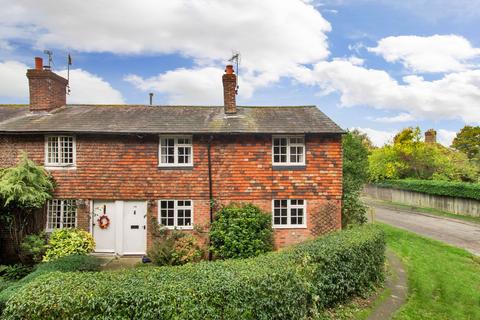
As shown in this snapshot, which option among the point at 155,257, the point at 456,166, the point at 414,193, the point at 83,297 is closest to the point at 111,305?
the point at 83,297

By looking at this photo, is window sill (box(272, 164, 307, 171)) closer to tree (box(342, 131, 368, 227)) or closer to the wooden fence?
tree (box(342, 131, 368, 227))

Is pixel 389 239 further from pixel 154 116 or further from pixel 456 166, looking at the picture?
pixel 456 166

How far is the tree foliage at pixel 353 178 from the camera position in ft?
50.4

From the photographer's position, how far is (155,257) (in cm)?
1199

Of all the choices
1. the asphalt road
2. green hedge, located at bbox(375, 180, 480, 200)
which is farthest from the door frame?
green hedge, located at bbox(375, 180, 480, 200)

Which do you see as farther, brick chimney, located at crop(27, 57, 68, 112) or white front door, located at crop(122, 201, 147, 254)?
brick chimney, located at crop(27, 57, 68, 112)

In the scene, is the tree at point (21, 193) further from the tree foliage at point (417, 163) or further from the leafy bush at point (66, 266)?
the tree foliage at point (417, 163)

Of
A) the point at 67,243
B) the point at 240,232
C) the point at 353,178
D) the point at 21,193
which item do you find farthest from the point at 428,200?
the point at 21,193

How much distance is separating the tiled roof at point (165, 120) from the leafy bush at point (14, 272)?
5583mm

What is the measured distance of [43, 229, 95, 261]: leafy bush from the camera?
40.0ft

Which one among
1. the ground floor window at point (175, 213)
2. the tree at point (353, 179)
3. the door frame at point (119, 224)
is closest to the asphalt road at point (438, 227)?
the tree at point (353, 179)

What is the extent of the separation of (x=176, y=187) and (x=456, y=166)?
2999 cm

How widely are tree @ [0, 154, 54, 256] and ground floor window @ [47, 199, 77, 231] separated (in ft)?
1.77

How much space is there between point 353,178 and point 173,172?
33.2 feet
